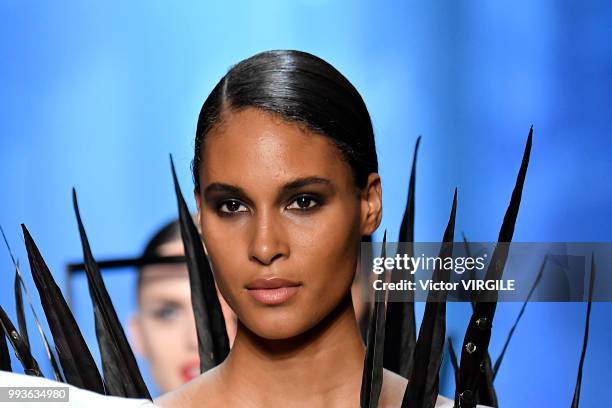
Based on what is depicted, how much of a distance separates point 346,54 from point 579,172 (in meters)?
0.50

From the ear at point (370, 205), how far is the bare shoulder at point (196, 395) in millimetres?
307

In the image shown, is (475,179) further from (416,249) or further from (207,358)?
(207,358)

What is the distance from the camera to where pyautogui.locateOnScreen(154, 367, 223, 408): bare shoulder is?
4.83 ft

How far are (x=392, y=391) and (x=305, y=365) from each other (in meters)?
0.13

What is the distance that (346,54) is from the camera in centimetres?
194

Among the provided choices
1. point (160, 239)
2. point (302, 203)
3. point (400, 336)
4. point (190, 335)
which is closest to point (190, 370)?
point (190, 335)

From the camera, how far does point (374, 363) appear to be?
1344mm

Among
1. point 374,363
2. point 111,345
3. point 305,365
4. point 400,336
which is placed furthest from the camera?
point 400,336

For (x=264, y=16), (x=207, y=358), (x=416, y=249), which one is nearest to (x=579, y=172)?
(x=416, y=249)

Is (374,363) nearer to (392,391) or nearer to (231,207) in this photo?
(392,391)

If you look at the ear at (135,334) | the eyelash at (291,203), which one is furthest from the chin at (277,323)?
the ear at (135,334)

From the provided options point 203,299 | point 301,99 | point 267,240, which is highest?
point 301,99

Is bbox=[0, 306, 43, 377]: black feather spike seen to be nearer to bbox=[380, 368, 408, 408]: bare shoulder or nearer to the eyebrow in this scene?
the eyebrow

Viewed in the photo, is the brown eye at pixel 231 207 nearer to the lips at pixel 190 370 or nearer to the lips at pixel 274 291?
the lips at pixel 274 291
